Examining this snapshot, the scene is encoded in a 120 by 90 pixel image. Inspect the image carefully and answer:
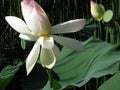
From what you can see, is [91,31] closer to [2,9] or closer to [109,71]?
[2,9]

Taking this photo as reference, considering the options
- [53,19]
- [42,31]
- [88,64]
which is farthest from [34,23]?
[53,19]

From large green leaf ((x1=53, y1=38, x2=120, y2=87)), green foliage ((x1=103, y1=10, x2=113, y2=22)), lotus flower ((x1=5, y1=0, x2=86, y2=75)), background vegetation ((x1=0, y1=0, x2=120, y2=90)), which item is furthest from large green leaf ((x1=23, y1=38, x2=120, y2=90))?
background vegetation ((x1=0, y1=0, x2=120, y2=90))

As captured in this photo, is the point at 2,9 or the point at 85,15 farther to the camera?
the point at 2,9

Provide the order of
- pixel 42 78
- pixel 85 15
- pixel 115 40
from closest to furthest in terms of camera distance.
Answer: pixel 42 78 → pixel 115 40 → pixel 85 15

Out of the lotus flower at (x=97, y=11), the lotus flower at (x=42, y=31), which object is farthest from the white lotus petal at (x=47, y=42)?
the lotus flower at (x=97, y=11)

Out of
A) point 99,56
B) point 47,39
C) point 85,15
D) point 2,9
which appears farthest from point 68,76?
point 2,9

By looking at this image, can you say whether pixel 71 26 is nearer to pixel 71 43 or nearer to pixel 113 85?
pixel 71 43

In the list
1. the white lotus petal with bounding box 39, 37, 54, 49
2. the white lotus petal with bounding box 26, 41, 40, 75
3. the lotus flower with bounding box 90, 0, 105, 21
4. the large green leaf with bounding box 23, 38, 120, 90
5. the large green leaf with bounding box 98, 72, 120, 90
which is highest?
the white lotus petal with bounding box 39, 37, 54, 49

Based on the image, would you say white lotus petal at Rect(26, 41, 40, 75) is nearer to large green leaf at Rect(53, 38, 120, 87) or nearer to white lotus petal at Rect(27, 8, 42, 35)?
white lotus petal at Rect(27, 8, 42, 35)
